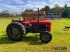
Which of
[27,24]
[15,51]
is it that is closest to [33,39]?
[27,24]

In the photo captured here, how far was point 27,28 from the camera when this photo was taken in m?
15.8

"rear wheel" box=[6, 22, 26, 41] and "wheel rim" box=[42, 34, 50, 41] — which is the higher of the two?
"rear wheel" box=[6, 22, 26, 41]

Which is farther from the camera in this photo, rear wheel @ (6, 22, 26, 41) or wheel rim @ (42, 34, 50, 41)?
rear wheel @ (6, 22, 26, 41)

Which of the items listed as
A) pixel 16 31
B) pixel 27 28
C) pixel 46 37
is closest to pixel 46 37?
pixel 46 37

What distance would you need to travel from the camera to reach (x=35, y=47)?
13.2 metres

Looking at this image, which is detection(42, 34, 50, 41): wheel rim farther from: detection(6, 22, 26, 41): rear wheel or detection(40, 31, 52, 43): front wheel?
detection(6, 22, 26, 41): rear wheel

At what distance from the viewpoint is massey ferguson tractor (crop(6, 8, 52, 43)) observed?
14.9 metres

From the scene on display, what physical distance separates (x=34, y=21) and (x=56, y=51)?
15.0ft

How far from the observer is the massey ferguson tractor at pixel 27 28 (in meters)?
14.9

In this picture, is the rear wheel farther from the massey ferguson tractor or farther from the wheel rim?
the wheel rim

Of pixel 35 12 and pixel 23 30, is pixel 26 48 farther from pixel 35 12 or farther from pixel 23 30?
pixel 35 12

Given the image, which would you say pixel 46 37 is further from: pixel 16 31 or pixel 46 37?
pixel 16 31

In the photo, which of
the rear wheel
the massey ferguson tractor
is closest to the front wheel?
the massey ferguson tractor

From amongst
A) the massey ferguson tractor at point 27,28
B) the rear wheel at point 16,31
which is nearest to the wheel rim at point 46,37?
the massey ferguson tractor at point 27,28
